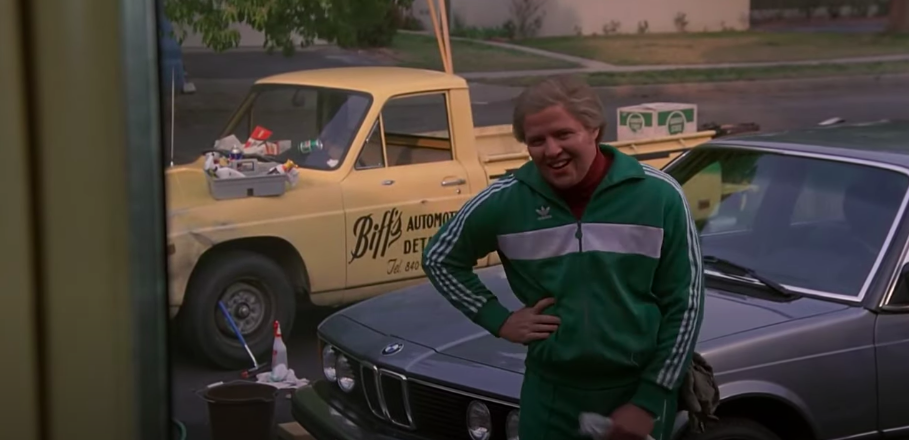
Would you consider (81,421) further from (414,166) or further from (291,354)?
(414,166)

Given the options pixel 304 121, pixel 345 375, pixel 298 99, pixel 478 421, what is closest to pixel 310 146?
pixel 304 121

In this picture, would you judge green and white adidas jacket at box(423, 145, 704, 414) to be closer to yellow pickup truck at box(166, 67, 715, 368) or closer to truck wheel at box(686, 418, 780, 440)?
truck wheel at box(686, 418, 780, 440)

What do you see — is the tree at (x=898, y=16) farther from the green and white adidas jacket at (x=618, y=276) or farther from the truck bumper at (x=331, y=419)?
the green and white adidas jacket at (x=618, y=276)

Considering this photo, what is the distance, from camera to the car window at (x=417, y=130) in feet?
20.7

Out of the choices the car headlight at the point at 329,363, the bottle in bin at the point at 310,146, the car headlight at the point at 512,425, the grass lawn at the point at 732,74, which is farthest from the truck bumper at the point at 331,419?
the grass lawn at the point at 732,74

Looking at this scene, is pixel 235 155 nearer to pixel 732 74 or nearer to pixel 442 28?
pixel 442 28

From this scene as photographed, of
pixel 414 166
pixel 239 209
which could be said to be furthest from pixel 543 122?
pixel 414 166

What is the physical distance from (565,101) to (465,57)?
521 centimetres

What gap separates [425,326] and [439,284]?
1.17 meters

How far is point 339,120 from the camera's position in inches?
245

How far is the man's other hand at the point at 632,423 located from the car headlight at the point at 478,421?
1.00m

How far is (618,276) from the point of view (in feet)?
8.36

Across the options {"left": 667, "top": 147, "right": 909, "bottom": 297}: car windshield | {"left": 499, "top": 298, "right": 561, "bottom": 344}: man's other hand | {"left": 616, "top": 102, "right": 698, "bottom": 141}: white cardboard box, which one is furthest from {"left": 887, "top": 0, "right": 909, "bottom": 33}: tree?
{"left": 499, "top": 298, "right": 561, "bottom": 344}: man's other hand

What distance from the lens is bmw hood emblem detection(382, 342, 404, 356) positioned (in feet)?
12.6
